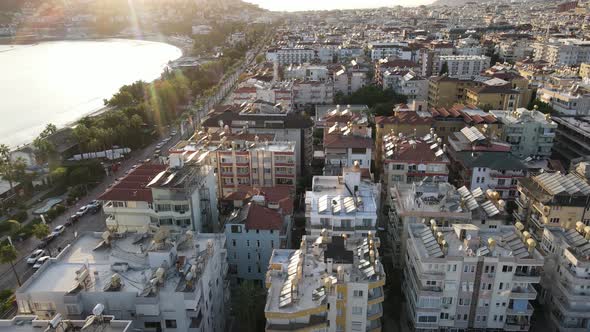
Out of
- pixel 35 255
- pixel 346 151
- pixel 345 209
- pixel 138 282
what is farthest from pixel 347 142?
pixel 35 255

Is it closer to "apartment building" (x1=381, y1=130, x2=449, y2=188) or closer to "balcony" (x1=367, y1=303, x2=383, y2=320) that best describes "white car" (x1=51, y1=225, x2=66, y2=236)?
"apartment building" (x1=381, y1=130, x2=449, y2=188)

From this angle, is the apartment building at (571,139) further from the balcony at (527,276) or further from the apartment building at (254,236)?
the apartment building at (254,236)

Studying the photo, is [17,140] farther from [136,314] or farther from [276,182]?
[136,314]

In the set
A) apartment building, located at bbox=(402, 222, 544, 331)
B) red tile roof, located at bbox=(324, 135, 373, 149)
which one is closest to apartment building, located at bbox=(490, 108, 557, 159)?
red tile roof, located at bbox=(324, 135, 373, 149)

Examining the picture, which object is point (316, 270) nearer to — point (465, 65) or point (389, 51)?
point (465, 65)

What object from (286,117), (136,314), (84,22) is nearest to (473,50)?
(286,117)

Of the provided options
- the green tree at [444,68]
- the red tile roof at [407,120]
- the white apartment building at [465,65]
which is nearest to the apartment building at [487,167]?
the red tile roof at [407,120]
